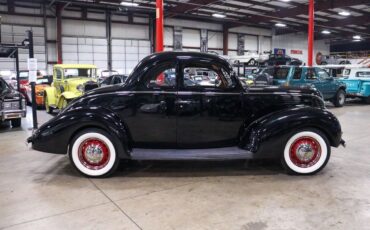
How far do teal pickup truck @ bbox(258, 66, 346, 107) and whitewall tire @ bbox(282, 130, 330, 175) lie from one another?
273 inches

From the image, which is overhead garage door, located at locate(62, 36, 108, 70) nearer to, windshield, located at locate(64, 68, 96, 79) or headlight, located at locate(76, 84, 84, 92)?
windshield, located at locate(64, 68, 96, 79)

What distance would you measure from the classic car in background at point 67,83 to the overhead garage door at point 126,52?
1121 cm

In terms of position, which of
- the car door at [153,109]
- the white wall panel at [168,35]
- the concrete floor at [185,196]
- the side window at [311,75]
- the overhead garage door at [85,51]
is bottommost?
the concrete floor at [185,196]

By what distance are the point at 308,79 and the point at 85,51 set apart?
1468 cm

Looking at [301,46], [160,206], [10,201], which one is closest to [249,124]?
[160,206]

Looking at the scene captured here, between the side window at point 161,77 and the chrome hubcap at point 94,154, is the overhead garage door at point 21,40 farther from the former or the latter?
the side window at point 161,77

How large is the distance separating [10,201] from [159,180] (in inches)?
67.2

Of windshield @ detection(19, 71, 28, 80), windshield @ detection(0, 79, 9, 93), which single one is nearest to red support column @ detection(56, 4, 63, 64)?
windshield @ detection(19, 71, 28, 80)

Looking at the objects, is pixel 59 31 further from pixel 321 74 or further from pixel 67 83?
pixel 321 74

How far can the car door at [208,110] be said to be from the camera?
4266 millimetres

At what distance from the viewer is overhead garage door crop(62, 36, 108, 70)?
2031 centimetres

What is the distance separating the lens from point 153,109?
423 cm

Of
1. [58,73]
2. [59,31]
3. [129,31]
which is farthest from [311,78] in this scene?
[59,31]

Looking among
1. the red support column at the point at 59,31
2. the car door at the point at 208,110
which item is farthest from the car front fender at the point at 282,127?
the red support column at the point at 59,31
